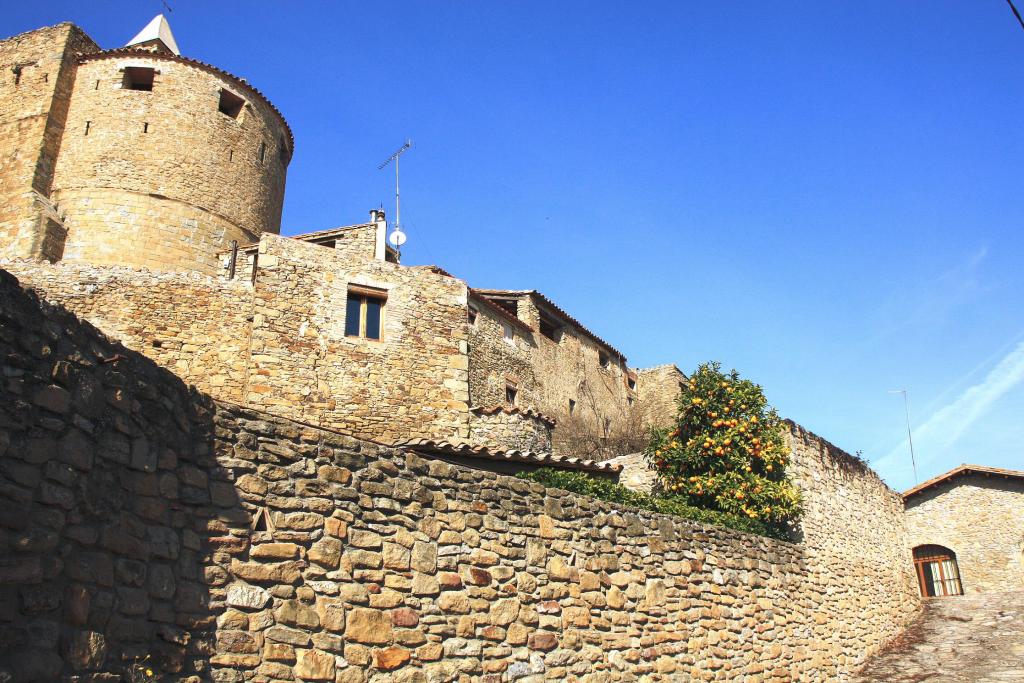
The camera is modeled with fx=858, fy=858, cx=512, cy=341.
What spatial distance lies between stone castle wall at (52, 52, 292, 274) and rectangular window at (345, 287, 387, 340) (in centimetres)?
561

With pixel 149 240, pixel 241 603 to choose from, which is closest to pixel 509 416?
pixel 149 240

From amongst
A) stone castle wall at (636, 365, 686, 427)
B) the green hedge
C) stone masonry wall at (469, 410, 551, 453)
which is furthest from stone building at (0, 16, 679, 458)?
the green hedge

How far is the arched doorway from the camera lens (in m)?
25.7

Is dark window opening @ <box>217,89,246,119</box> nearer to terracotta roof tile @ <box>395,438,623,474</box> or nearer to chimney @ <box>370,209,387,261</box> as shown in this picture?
chimney @ <box>370,209,387,261</box>

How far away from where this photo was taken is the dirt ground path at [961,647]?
50.6ft

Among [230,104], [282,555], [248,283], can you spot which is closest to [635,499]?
[282,555]

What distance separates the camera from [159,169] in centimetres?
2309

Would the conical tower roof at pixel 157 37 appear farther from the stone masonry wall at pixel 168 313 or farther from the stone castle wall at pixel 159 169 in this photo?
the stone masonry wall at pixel 168 313

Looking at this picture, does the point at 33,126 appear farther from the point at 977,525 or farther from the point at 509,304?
the point at 977,525

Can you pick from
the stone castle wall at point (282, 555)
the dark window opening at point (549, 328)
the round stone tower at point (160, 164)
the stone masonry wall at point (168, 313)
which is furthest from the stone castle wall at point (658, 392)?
the stone castle wall at point (282, 555)

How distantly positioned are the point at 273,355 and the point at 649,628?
10195 millimetres

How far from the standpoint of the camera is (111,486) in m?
6.11

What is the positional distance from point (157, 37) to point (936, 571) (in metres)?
31.0

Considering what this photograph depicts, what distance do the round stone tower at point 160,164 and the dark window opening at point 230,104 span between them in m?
0.03
